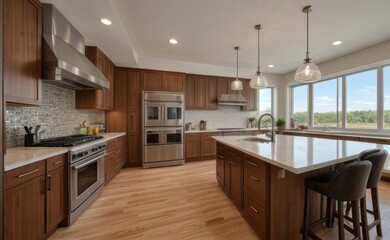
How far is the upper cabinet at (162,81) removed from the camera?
3996 millimetres

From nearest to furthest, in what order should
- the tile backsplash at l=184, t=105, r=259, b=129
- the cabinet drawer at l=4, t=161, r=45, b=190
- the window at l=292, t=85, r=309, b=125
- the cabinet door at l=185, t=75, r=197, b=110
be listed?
the cabinet drawer at l=4, t=161, r=45, b=190 < the cabinet door at l=185, t=75, r=197, b=110 < the tile backsplash at l=184, t=105, r=259, b=129 < the window at l=292, t=85, r=309, b=125

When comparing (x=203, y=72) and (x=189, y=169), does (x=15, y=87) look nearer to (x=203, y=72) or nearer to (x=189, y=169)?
(x=189, y=169)

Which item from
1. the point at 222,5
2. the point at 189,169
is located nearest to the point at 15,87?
the point at 222,5

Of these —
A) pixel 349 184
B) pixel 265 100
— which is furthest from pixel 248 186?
→ pixel 265 100

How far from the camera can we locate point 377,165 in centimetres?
146

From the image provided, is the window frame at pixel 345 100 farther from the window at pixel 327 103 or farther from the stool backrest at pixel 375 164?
the stool backrest at pixel 375 164

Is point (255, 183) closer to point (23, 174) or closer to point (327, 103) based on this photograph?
point (23, 174)

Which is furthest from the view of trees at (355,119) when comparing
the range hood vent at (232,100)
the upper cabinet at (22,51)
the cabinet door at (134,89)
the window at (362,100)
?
the upper cabinet at (22,51)

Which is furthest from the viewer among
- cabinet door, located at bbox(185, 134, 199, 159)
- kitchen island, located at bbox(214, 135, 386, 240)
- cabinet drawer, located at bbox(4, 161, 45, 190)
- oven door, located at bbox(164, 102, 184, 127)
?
cabinet door, located at bbox(185, 134, 199, 159)

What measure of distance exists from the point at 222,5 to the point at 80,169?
292 centimetres

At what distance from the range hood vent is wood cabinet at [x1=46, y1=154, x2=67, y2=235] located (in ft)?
13.0

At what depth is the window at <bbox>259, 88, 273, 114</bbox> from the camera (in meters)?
5.61

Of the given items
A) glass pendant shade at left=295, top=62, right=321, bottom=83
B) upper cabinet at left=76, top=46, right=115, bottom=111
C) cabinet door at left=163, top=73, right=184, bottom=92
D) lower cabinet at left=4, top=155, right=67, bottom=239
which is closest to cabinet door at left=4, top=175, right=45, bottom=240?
lower cabinet at left=4, top=155, right=67, bottom=239

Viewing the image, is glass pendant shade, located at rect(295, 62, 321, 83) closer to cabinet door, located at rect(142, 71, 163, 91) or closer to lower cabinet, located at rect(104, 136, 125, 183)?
cabinet door, located at rect(142, 71, 163, 91)
